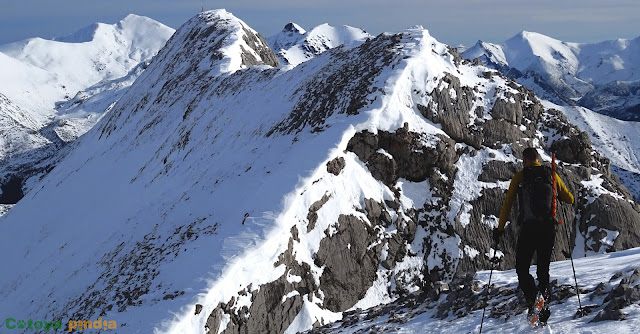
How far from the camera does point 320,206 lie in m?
23.2

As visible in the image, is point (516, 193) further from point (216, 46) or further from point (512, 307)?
point (216, 46)

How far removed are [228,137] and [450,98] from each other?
1740 cm

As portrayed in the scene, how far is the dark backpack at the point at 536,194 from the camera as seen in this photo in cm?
998

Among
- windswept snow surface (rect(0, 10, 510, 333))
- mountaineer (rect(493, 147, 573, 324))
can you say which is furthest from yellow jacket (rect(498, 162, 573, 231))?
windswept snow surface (rect(0, 10, 510, 333))

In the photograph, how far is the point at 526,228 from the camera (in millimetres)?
10305

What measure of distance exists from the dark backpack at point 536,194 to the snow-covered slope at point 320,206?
11.9 m

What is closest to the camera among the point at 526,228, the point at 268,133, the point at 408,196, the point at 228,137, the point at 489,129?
the point at 526,228

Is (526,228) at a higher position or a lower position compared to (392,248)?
higher

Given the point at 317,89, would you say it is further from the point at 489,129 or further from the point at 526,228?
the point at 526,228

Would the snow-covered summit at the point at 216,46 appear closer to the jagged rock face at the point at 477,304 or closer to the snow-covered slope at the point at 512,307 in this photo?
the jagged rock face at the point at 477,304

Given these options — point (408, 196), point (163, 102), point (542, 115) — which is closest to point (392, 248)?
point (408, 196)

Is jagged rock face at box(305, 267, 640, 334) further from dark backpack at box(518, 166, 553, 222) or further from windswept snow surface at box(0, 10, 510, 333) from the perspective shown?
windswept snow surface at box(0, 10, 510, 333)

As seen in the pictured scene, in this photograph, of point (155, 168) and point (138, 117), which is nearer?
point (155, 168)

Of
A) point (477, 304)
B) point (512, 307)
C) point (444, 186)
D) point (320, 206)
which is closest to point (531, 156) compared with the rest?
point (512, 307)
